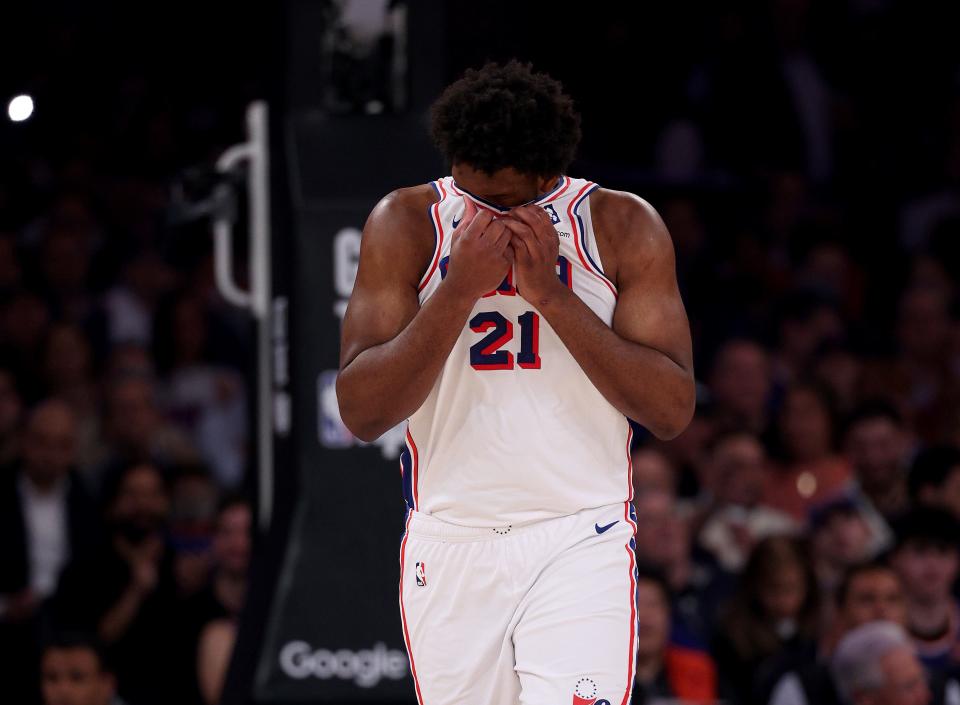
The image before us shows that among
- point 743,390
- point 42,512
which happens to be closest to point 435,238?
point 42,512

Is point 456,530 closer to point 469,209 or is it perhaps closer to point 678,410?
point 678,410

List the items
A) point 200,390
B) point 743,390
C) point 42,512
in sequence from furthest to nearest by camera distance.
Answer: point 200,390
point 743,390
point 42,512

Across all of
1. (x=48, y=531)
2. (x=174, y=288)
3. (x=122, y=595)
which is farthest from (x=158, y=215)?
(x=122, y=595)

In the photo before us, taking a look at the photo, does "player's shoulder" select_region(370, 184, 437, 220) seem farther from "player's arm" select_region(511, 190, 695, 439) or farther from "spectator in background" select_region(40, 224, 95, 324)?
"spectator in background" select_region(40, 224, 95, 324)

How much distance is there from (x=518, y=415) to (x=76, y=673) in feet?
10.2

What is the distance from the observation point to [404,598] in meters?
3.68

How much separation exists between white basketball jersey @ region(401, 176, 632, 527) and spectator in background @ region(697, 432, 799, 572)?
12.3 ft

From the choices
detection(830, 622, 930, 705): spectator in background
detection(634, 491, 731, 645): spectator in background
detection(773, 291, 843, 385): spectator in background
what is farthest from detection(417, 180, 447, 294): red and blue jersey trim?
detection(773, 291, 843, 385): spectator in background

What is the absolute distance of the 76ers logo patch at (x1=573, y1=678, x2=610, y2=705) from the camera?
11.3 ft

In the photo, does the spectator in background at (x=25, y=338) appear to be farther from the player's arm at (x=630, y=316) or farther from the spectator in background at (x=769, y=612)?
the player's arm at (x=630, y=316)

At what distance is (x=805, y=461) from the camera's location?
781 cm

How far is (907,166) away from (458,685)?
26.6 ft

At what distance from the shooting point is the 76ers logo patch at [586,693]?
344cm

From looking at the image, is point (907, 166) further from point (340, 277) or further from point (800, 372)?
point (340, 277)
